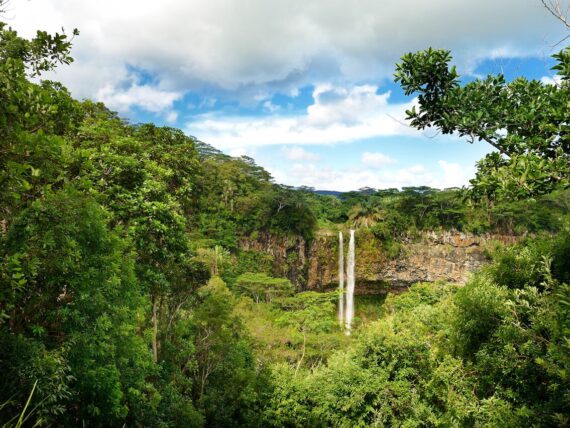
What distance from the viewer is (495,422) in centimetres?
536

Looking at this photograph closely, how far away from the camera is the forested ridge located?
152 inches

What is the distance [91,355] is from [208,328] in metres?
8.15

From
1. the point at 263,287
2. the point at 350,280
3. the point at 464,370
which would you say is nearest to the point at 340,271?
the point at 350,280

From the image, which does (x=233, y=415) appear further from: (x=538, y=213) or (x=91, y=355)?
(x=538, y=213)

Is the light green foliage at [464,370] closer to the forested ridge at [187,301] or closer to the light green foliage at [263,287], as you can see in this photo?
the forested ridge at [187,301]

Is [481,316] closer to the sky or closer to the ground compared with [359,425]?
closer to the sky

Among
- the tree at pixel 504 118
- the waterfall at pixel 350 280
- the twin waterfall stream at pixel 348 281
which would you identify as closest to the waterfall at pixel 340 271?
the twin waterfall stream at pixel 348 281

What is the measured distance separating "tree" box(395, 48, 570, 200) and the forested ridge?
17mm

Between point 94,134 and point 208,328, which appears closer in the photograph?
point 94,134

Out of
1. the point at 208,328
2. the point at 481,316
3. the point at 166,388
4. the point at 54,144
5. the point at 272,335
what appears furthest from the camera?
the point at 272,335

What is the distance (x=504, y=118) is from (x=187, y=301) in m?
10.8

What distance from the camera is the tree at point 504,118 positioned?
3456 millimetres

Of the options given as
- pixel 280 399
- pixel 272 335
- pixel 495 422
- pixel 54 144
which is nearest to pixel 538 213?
pixel 272 335

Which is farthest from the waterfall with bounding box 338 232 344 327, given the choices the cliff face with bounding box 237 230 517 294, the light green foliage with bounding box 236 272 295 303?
the light green foliage with bounding box 236 272 295 303
